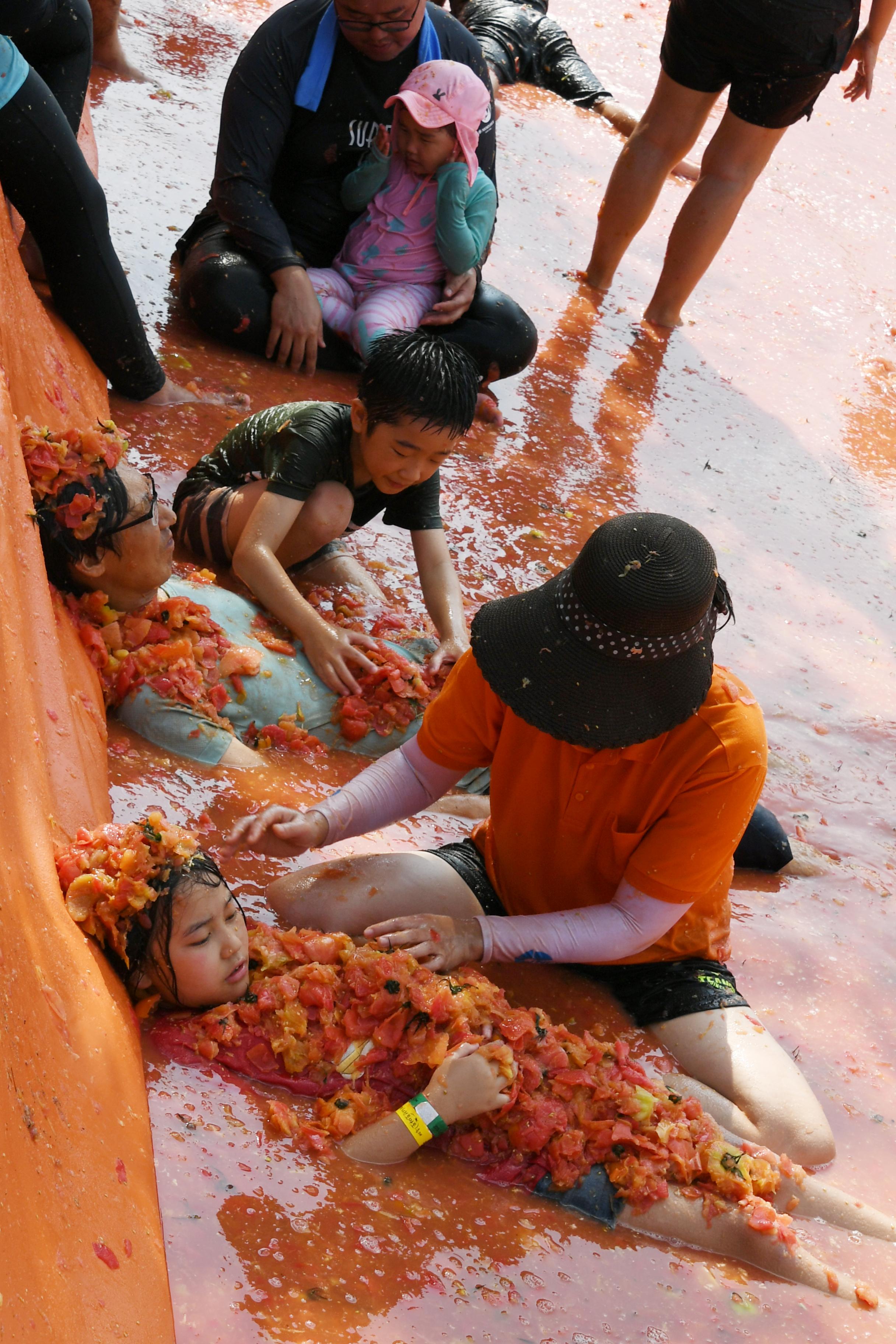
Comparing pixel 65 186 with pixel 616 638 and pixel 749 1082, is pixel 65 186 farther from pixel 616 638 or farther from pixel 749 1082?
pixel 749 1082

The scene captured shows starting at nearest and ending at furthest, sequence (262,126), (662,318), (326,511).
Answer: (326,511) < (262,126) < (662,318)

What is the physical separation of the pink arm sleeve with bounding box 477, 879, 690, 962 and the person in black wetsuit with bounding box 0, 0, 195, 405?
2.22m

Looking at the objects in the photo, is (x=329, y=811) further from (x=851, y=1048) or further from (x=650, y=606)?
(x=851, y=1048)

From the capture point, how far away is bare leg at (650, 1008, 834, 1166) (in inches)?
87.1

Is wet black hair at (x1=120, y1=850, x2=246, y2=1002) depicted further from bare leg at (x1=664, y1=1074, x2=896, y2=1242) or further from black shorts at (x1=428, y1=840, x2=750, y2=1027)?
bare leg at (x1=664, y1=1074, x2=896, y2=1242)

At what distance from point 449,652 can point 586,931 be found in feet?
3.49

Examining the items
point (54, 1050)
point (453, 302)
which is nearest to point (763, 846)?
point (54, 1050)

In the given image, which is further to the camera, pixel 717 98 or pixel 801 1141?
pixel 717 98

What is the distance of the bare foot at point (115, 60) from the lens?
586 centimetres

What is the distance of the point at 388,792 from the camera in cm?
242

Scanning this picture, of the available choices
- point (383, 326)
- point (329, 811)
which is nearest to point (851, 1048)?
point (329, 811)

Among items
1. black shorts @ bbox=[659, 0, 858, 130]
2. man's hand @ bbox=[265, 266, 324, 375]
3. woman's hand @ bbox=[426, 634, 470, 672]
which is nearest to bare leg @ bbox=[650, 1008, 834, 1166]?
woman's hand @ bbox=[426, 634, 470, 672]

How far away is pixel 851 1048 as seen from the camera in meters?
2.53

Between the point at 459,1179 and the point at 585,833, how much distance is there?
657 millimetres
